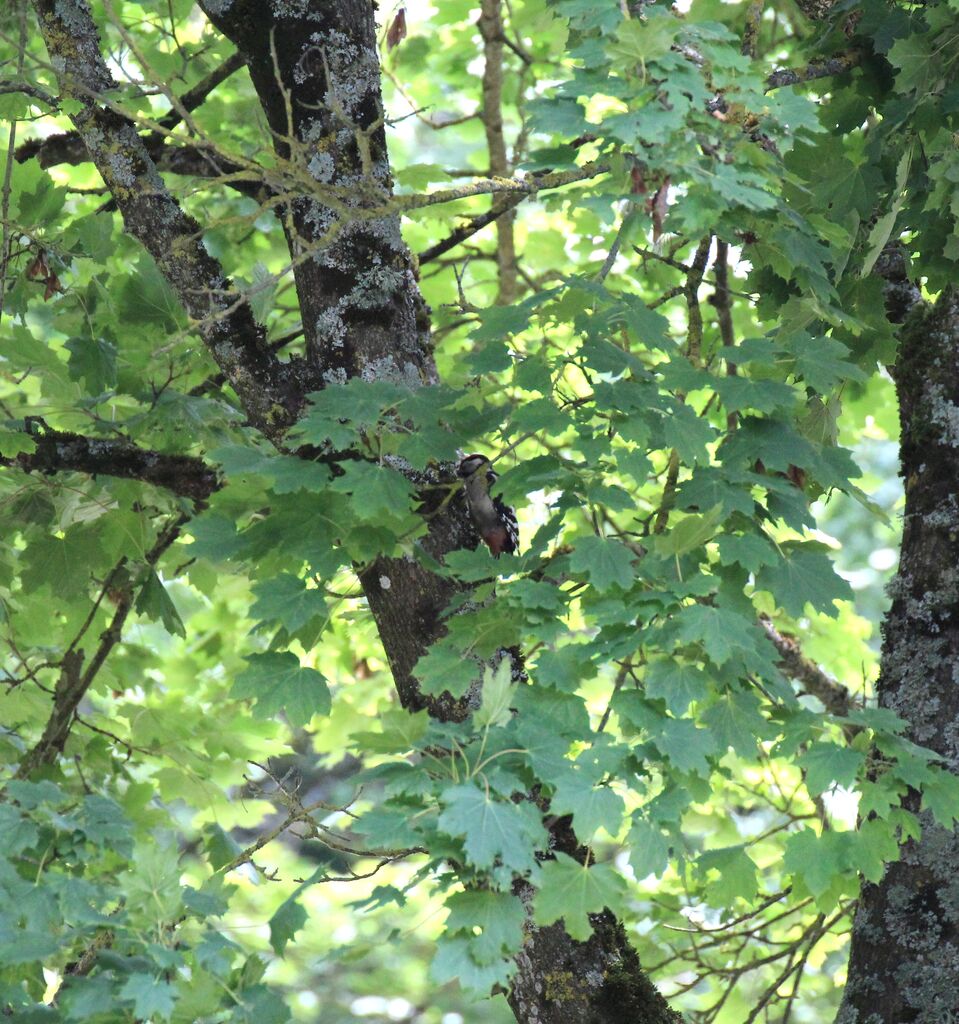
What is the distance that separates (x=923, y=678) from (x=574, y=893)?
1.12 metres

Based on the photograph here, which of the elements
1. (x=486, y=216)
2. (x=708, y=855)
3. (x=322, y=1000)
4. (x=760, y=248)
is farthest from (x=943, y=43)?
(x=322, y=1000)

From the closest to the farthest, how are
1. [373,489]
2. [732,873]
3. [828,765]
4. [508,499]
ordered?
1. [828,765]
2. [373,489]
3. [508,499]
4. [732,873]

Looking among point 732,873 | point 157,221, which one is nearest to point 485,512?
point 732,873

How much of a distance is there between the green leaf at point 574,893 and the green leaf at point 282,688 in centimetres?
45

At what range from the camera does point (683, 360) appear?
1.95m

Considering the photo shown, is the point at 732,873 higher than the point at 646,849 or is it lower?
higher

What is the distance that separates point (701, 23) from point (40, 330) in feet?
26.7

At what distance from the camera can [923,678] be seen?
2.39 metres

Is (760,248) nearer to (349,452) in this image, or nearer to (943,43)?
(943,43)

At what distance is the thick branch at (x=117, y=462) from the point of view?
8.22ft

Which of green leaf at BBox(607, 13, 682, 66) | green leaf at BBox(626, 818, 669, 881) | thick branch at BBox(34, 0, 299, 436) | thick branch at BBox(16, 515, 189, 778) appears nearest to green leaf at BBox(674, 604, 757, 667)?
green leaf at BBox(626, 818, 669, 881)

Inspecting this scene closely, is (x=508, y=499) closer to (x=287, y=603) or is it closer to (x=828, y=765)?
(x=287, y=603)

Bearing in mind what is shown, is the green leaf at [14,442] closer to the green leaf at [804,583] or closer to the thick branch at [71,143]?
the thick branch at [71,143]

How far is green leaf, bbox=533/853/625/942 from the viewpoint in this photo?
1558 millimetres
